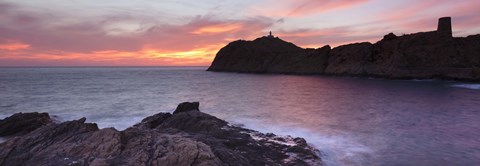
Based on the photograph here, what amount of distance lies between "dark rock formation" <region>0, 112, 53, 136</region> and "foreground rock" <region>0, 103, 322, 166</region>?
17.8 feet

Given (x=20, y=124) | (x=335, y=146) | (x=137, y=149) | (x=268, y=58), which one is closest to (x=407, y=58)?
(x=268, y=58)

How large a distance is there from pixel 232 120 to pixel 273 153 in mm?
9485

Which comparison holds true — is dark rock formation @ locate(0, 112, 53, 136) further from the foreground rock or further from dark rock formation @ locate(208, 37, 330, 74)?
dark rock formation @ locate(208, 37, 330, 74)

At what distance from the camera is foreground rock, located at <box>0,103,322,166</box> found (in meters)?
6.72

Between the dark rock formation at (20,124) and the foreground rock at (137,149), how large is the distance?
5414 mm

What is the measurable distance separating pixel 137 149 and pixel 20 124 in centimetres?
913

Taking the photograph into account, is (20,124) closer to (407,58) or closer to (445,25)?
(407,58)

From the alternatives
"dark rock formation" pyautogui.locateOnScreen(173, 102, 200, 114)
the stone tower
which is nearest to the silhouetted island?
the stone tower

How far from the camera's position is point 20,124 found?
13242mm

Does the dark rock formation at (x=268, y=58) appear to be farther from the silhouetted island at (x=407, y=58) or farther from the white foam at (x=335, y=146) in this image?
the white foam at (x=335, y=146)

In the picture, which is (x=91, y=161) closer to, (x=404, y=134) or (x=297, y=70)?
(x=404, y=134)

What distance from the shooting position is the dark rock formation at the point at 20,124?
42.2ft

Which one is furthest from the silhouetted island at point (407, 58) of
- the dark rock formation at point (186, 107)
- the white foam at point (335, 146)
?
the dark rock formation at point (186, 107)

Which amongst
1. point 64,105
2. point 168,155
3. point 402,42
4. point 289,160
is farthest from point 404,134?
point 402,42
